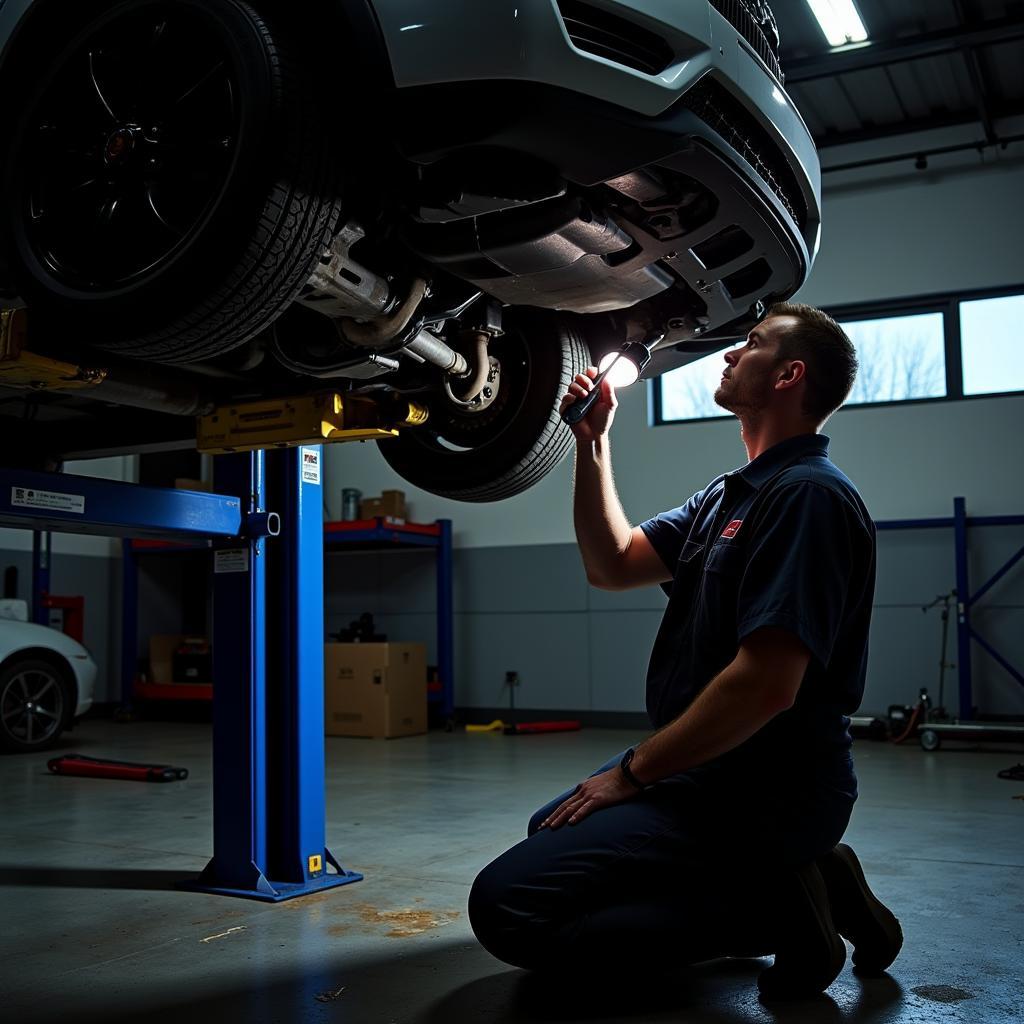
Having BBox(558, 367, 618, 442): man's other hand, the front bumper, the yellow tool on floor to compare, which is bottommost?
the yellow tool on floor

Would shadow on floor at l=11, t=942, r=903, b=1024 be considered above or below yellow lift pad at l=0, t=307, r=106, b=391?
below

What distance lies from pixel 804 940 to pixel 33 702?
5.70 meters

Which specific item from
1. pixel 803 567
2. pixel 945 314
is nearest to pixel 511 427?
pixel 803 567

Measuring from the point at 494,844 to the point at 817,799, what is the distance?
191cm

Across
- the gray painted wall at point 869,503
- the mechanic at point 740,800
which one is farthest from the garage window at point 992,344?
the mechanic at point 740,800

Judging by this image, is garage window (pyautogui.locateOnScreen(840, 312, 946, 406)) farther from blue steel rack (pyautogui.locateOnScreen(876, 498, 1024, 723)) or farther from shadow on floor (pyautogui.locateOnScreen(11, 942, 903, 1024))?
shadow on floor (pyautogui.locateOnScreen(11, 942, 903, 1024))

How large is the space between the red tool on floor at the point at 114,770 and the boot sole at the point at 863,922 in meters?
3.94

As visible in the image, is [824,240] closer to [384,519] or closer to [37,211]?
[384,519]

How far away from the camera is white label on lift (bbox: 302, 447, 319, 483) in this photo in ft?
10.3

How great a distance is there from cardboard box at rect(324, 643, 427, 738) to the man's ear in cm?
571

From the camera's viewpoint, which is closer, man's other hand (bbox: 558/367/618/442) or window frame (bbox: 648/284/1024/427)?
man's other hand (bbox: 558/367/618/442)

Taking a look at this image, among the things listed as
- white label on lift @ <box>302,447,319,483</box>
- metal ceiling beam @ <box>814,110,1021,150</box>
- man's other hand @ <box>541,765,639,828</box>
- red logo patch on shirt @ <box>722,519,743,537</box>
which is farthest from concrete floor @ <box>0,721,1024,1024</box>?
metal ceiling beam @ <box>814,110,1021,150</box>

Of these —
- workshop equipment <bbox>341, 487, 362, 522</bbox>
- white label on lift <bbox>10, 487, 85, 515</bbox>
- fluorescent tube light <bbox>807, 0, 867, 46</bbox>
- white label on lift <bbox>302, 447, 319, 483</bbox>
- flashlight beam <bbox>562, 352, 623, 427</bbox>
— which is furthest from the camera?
workshop equipment <bbox>341, 487, 362, 522</bbox>

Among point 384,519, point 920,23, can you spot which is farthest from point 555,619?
point 920,23
